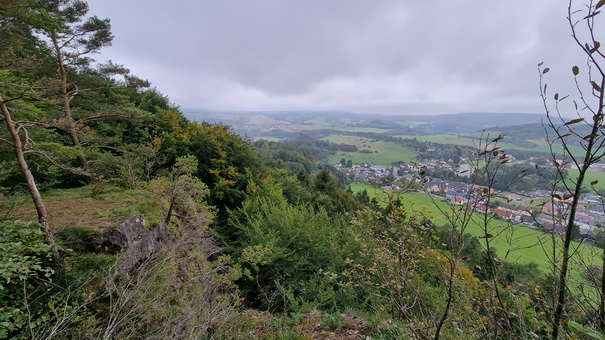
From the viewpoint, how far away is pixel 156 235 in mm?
6512

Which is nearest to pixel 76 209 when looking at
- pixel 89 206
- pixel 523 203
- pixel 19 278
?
pixel 89 206

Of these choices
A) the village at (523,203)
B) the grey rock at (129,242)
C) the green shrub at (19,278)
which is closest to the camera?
the village at (523,203)

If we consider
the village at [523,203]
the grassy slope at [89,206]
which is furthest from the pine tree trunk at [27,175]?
the village at [523,203]

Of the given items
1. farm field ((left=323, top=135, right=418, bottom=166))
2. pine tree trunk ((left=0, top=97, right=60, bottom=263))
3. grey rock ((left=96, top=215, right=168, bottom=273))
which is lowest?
farm field ((left=323, top=135, right=418, bottom=166))

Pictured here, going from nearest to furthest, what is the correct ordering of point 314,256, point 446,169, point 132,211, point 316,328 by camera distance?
point 446,169
point 316,328
point 132,211
point 314,256

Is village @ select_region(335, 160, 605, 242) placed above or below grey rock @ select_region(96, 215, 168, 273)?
above

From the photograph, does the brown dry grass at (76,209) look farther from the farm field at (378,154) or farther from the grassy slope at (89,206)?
the farm field at (378,154)

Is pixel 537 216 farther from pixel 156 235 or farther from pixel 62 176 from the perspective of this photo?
pixel 62 176

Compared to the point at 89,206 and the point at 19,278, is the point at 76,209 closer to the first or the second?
the point at 89,206

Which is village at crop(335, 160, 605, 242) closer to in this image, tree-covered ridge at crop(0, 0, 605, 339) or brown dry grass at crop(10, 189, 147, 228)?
tree-covered ridge at crop(0, 0, 605, 339)

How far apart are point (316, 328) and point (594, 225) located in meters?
4.14

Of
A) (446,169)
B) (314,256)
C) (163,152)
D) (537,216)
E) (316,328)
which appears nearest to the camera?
(537,216)

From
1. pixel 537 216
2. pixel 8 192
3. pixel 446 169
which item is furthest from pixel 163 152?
pixel 537 216

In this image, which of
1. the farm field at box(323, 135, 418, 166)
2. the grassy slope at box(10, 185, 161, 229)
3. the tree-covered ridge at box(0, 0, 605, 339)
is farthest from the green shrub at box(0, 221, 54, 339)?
the farm field at box(323, 135, 418, 166)
